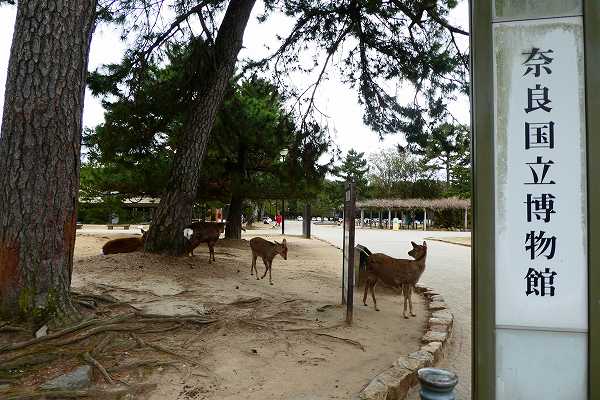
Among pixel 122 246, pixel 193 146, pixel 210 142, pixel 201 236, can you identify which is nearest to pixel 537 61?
pixel 193 146

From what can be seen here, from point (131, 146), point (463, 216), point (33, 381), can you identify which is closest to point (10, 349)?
point (33, 381)

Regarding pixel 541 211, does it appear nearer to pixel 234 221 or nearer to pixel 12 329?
pixel 12 329

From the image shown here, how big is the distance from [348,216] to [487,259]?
251 cm

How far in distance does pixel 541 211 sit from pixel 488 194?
0.90 ft

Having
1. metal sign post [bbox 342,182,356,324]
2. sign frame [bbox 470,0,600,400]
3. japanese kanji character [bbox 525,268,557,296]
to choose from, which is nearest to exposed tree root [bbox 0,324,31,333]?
metal sign post [bbox 342,182,356,324]

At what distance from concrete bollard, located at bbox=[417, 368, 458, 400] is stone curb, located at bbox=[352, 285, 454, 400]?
872 mm

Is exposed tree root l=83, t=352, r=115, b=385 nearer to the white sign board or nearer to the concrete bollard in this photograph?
the concrete bollard

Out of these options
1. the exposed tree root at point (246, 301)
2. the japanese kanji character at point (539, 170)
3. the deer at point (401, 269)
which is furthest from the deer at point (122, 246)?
the japanese kanji character at point (539, 170)

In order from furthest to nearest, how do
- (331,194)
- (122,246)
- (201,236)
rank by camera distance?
1. (331,194)
2. (122,246)
3. (201,236)

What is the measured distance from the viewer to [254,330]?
13.3 ft

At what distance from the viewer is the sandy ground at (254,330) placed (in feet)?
9.76

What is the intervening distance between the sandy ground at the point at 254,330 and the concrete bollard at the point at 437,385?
95 centimetres

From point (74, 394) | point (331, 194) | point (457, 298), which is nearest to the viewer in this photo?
point (74, 394)

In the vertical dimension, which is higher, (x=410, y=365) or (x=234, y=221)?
(x=234, y=221)
